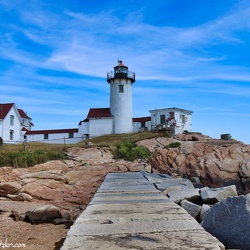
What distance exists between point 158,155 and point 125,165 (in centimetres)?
366

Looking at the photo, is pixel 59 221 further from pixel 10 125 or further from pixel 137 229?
pixel 10 125

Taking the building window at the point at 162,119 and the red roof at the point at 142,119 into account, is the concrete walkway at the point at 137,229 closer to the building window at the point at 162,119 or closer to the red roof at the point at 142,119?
the building window at the point at 162,119

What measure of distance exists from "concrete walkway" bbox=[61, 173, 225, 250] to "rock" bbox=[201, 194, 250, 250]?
12.5 inches

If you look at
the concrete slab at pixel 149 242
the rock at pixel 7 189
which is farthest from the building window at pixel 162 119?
the concrete slab at pixel 149 242

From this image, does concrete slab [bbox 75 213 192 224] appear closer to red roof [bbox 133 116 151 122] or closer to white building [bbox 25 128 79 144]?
white building [bbox 25 128 79 144]

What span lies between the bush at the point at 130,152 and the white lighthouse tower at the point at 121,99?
585 inches

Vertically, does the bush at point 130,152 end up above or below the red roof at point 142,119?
below

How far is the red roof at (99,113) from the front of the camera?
129 feet

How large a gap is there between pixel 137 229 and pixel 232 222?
1.26 metres

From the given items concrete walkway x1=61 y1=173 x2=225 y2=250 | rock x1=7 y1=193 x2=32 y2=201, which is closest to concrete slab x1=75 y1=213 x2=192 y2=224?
Result: concrete walkway x1=61 y1=173 x2=225 y2=250

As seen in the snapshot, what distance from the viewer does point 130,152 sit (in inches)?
882

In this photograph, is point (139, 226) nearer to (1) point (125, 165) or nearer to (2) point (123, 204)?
(2) point (123, 204)

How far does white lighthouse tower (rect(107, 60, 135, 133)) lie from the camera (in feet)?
127

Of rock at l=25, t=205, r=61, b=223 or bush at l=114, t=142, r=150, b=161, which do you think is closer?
rock at l=25, t=205, r=61, b=223
